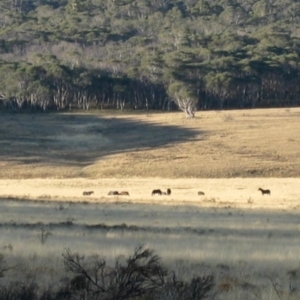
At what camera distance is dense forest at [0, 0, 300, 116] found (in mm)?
103875

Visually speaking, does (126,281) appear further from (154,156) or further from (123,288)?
(154,156)

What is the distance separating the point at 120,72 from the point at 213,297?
109m

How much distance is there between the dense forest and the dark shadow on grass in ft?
42.4

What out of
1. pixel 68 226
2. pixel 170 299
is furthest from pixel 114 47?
pixel 170 299

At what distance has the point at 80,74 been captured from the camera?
353ft

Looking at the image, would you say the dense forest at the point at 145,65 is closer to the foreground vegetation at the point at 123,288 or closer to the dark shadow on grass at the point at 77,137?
the dark shadow on grass at the point at 77,137

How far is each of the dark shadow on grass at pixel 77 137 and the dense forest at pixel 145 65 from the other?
42.4 ft

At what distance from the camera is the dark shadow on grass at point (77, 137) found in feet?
193

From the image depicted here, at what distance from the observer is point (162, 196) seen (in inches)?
1257

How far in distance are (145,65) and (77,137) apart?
45.4 metres

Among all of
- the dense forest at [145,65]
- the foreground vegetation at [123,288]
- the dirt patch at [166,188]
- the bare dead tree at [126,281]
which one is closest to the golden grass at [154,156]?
the dirt patch at [166,188]

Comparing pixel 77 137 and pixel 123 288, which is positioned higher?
pixel 123 288

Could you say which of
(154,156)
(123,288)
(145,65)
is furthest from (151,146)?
(123,288)

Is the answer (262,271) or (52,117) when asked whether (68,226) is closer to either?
(262,271)
